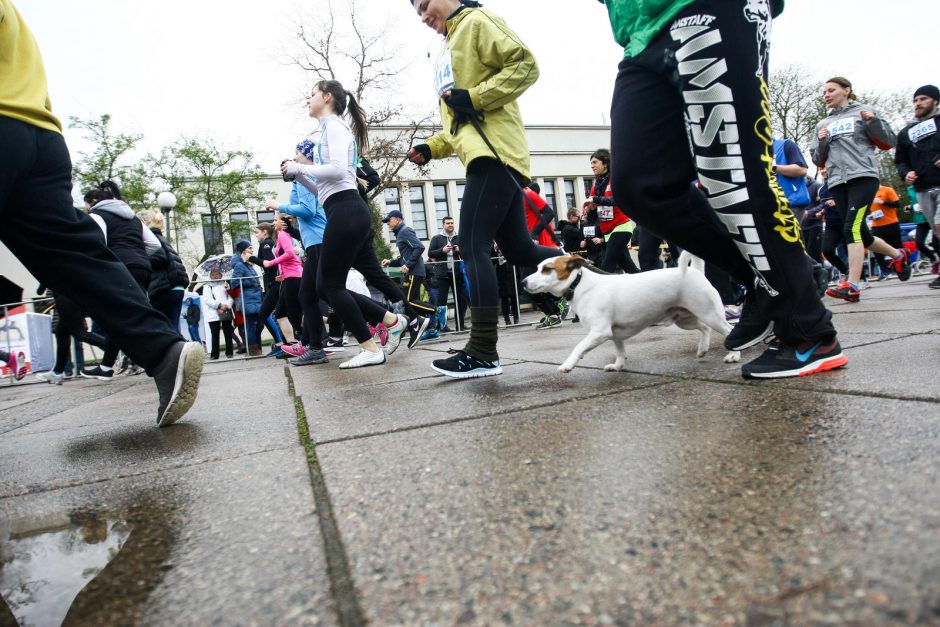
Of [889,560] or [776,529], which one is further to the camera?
[776,529]

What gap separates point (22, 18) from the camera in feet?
7.38

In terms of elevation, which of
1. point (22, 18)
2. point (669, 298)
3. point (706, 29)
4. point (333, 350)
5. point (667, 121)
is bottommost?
point (333, 350)

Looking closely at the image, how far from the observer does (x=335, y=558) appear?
94cm

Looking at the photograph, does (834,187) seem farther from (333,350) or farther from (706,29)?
A: (333,350)

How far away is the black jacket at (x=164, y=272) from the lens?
685 cm

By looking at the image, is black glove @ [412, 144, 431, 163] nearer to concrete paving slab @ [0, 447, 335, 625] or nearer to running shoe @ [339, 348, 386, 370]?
running shoe @ [339, 348, 386, 370]

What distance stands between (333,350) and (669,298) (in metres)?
5.00

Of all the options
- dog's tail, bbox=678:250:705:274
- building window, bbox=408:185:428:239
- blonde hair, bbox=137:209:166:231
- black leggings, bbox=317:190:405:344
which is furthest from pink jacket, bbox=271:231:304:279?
building window, bbox=408:185:428:239

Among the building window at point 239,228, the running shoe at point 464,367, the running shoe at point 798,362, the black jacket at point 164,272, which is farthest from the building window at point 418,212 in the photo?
the running shoe at point 798,362

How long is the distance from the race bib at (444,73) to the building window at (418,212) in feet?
128

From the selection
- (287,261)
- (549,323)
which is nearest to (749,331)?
(287,261)

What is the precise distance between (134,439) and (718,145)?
8.02 ft

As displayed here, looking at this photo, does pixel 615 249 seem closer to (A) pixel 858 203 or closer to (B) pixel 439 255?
(A) pixel 858 203

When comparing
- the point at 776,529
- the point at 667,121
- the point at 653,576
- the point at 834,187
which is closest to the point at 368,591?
the point at 653,576
